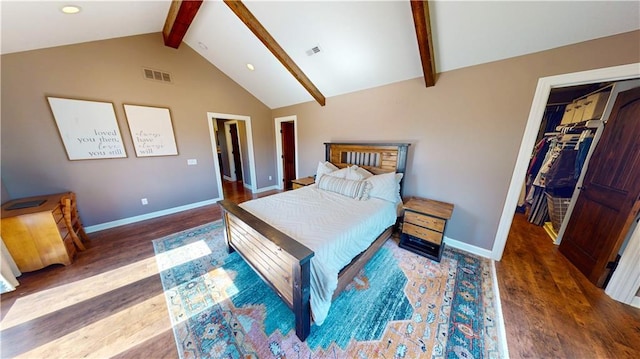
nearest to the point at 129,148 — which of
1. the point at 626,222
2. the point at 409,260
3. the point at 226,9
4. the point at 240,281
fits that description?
the point at 226,9

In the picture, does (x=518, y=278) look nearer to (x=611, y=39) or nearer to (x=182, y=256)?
(x=611, y=39)

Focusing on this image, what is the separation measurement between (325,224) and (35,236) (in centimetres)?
314

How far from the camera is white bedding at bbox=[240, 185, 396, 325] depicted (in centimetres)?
139

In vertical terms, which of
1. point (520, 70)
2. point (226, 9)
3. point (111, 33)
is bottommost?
point (520, 70)

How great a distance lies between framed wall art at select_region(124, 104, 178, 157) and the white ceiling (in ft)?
3.28

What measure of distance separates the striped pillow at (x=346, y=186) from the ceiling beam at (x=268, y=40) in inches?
67.1

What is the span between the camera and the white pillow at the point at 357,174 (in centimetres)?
277

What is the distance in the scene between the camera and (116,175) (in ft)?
9.82

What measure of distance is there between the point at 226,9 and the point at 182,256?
10.6ft

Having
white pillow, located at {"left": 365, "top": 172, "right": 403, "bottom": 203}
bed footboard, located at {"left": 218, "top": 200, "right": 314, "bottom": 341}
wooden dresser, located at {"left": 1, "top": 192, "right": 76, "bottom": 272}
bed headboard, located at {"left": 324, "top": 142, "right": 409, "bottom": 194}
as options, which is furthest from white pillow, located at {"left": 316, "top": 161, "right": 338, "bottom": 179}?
wooden dresser, located at {"left": 1, "top": 192, "right": 76, "bottom": 272}

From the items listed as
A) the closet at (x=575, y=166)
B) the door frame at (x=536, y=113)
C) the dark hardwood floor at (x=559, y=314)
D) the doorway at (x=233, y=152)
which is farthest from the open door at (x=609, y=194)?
the doorway at (x=233, y=152)

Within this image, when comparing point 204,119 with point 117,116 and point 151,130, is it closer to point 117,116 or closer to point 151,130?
point 151,130

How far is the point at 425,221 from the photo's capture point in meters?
2.24

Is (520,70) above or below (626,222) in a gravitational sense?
above
